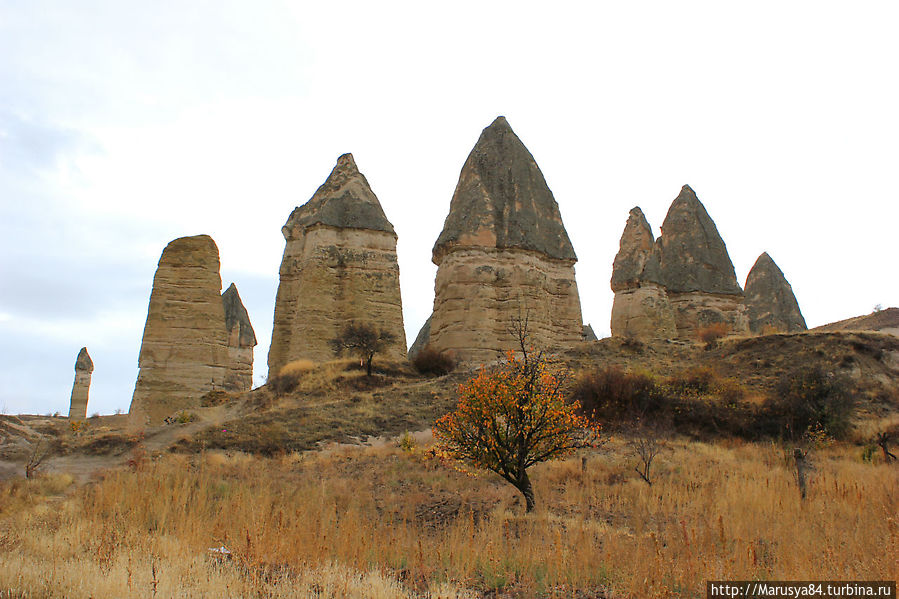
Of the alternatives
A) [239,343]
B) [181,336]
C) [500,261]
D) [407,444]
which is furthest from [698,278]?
[239,343]

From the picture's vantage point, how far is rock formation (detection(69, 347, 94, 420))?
33.0 meters

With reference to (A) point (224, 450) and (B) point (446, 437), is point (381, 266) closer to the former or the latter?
(A) point (224, 450)

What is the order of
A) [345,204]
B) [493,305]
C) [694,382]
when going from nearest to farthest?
[694,382]
[493,305]
[345,204]

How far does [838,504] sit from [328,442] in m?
9.33

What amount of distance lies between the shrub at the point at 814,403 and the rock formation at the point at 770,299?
60.0 feet

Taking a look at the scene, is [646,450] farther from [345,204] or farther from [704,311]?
[704,311]

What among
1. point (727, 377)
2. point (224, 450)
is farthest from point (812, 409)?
point (224, 450)

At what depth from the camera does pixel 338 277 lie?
67.8ft

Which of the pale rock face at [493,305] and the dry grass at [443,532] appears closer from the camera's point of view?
the dry grass at [443,532]

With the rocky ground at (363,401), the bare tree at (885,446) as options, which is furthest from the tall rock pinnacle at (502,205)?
the bare tree at (885,446)

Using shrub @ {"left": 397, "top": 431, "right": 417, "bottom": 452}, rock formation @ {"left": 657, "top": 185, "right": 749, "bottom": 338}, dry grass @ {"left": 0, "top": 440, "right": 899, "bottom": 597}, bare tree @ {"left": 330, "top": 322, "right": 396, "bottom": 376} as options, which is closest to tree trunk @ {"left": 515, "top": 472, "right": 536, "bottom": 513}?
dry grass @ {"left": 0, "top": 440, "right": 899, "bottom": 597}

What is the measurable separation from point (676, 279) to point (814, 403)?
14.7 metres

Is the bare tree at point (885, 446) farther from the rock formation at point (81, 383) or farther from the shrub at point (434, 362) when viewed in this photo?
the rock formation at point (81, 383)

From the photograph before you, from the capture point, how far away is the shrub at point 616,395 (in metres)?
14.2
